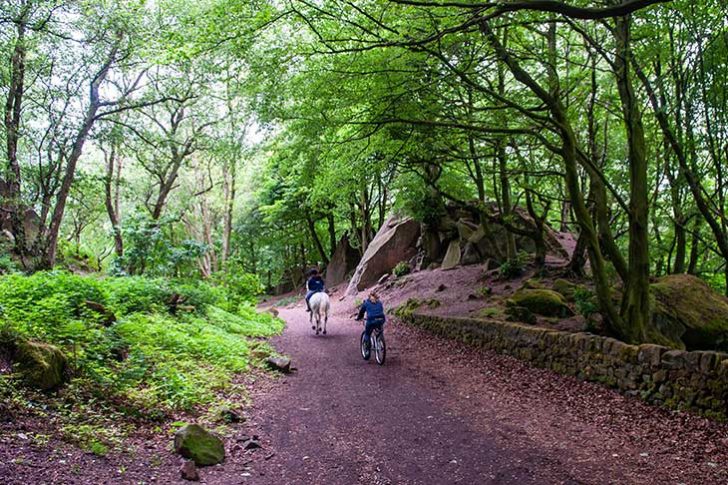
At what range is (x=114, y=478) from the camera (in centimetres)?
382

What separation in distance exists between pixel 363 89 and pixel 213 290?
8848 mm

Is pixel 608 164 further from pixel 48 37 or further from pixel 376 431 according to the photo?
pixel 48 37

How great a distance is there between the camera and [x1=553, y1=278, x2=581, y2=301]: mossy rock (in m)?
12.1

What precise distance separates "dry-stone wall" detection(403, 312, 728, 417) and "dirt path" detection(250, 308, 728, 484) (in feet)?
0.81

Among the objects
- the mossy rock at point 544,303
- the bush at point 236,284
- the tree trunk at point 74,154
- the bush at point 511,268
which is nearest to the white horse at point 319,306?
the bush at point 236,284

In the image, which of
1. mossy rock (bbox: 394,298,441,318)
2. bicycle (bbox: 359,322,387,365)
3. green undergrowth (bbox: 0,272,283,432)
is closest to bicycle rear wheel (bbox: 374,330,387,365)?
bicycle (bbox: 359,322,387,365)

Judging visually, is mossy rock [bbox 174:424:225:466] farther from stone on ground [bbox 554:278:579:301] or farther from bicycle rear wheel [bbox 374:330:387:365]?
stone on ground [bbox 554:278:579:301]

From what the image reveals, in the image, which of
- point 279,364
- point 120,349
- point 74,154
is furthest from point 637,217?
point 74,154

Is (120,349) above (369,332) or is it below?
above

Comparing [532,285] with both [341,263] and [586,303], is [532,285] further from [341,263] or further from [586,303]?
[341,263]

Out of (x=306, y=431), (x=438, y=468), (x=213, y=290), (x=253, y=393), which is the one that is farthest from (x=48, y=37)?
(x=438, y=468)

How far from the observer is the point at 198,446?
461 centimetres

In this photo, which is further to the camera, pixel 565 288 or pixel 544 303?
pixel 565 288

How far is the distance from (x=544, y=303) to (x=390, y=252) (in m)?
12.7
